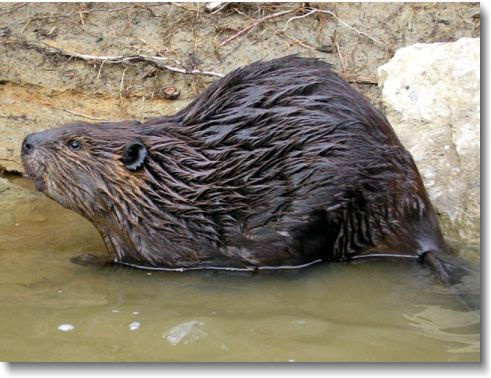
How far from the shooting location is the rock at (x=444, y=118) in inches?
186

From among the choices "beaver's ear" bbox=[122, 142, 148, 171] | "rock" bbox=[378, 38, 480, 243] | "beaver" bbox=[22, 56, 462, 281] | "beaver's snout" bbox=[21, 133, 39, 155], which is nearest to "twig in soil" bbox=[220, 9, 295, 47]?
"rock" bbox=[378, 38, 480, 243]

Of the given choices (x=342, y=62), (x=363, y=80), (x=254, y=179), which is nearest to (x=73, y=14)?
(x=342, y=62)

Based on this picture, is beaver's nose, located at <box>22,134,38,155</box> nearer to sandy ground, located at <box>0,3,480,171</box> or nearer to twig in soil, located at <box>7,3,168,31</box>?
sandy ground, located at <box>0,3,480,171</box>

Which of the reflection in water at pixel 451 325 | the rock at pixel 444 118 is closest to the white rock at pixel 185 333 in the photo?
the reflection in water at pixel 451 325

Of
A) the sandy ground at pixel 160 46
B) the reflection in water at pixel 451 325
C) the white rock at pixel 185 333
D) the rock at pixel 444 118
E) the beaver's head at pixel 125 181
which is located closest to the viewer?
the reflection in water at pixel 451 325

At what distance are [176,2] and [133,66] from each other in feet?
1.73

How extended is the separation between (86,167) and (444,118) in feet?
6.19

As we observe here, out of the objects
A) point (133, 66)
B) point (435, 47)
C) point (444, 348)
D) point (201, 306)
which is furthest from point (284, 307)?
point (133, 66)

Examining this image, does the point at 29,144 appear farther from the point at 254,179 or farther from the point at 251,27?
the point at 251,27

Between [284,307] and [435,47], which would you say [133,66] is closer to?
[435,47]

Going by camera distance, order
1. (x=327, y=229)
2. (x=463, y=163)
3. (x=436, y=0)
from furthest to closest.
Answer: (x=436, y=0)
(x=463, y=163)
(x=327, y=229)

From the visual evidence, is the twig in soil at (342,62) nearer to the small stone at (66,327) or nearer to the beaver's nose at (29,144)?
the beaver's nose at (29,144)

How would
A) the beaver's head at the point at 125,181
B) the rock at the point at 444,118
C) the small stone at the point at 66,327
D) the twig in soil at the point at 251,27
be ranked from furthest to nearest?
1. the twig in soil at the point at 251,27
2. the rock at the point at 444,118
3. the beaver's head at the point at 125,181
4. the small stone at the point at 66,327

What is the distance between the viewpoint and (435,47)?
5.16 m
